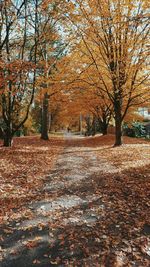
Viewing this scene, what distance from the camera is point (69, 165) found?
9.76 meters

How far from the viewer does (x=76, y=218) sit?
16.0 ft

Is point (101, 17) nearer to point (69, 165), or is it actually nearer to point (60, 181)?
point (69, 165)

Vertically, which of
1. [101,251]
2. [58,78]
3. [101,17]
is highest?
[101,17]

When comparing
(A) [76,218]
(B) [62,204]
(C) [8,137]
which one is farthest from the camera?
(C) [8,137]

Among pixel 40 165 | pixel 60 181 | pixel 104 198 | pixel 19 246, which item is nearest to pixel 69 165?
pixel 40 165

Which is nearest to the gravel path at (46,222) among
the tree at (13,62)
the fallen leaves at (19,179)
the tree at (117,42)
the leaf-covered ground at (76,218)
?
the leaf-covered ground at (76,218)

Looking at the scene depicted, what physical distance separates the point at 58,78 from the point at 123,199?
1230 cm

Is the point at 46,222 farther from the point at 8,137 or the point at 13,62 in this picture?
the point at 8,137

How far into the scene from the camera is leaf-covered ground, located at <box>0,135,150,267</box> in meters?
3.63

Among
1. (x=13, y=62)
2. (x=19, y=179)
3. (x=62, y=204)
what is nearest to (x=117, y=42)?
(x=13, y=62)

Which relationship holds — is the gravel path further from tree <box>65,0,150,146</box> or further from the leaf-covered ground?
tree <box>65,0,150,146</box>

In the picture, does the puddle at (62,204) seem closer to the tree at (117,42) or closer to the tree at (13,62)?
the tree at (13,62)

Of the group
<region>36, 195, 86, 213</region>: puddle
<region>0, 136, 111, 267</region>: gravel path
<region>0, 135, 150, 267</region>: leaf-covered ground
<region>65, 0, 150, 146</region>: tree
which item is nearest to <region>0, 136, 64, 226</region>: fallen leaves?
<region>0, 135, 150, 267</region>: leaf-covered ground

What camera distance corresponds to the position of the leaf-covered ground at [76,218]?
143 inches
